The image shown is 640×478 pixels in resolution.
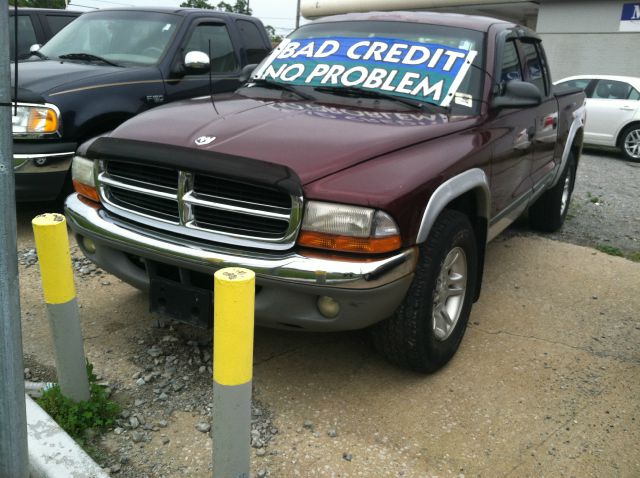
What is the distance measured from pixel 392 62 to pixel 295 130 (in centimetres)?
103

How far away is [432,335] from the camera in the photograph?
3.01 m

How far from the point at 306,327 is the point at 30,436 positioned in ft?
3.87

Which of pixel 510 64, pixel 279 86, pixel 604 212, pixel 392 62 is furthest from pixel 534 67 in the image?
pixel 604 212

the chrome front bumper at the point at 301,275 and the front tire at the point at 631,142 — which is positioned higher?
the chrome front bumper at the point at 301,275

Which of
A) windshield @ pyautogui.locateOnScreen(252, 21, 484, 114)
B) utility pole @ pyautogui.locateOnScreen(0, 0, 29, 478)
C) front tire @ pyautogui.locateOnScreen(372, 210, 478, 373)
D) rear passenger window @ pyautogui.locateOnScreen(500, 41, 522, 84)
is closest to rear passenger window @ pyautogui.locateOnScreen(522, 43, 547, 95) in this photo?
rear passenger window @ pyautogui.locateOnScreen(500, 41, 522, 84)

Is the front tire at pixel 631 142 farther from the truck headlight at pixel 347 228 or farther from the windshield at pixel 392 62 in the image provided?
the truck headlight at pixel 347 228

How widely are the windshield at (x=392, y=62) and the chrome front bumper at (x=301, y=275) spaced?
1286mm

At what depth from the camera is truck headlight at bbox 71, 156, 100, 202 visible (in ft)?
10.4

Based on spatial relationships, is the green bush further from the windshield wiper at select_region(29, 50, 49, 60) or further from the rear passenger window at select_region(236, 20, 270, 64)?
the rear passenger window at select_region(236, 20, 270, 64)

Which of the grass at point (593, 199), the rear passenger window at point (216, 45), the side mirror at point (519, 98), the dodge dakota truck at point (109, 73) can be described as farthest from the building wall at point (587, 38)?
the side mirror at point (519, 98)

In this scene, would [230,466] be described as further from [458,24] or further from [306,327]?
[458,24]

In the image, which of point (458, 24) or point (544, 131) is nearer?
point (458, 24)

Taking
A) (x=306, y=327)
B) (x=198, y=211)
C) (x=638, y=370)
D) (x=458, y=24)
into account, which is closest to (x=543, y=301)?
(x=638, y=370)

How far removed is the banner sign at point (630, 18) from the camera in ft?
59.1
